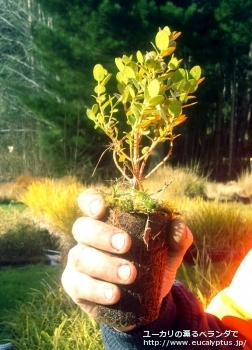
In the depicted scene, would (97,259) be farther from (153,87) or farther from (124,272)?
(153,87)

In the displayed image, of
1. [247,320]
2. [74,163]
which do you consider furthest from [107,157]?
[247,320]

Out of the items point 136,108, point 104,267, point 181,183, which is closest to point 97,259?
point 104,267

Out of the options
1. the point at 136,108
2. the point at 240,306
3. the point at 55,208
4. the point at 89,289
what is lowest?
the point at 55,208

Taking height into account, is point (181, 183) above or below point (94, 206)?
below

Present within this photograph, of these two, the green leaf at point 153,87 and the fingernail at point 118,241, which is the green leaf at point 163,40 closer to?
the green leaf at point 153,87

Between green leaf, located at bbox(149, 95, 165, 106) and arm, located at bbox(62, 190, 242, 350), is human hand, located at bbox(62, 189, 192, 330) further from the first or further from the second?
green leaf, located at bbox(149, 95, 165, 106)

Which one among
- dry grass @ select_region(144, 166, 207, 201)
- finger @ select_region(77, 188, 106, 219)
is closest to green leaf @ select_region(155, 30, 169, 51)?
finger @ select_region(77, 188, 106, 219)

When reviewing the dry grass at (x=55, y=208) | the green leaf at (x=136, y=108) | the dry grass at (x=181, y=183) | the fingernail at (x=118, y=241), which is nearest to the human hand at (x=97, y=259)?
the fingernail at (x=118, y=241)
